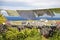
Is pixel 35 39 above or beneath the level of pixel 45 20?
beneath

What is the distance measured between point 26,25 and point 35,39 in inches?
8.7

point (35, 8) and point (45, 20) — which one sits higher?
point (35, 8)

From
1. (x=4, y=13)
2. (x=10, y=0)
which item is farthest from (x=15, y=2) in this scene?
(x=4, y=13)

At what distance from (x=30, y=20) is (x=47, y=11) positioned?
26 cm

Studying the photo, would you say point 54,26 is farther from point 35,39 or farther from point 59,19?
point 35,39

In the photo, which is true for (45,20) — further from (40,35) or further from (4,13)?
(4,13)

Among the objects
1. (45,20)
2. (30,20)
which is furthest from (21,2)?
Answer: (45,20)

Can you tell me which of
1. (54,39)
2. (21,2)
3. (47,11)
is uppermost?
(21,2)

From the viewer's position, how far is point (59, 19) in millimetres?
2088

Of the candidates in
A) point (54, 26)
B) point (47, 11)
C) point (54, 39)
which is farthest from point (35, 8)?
point (54, 39)

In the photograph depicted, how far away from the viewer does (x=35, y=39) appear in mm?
2096

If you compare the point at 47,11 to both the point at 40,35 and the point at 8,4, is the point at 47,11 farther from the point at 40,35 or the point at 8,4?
the point at 8,4

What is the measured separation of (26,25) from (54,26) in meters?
0.37

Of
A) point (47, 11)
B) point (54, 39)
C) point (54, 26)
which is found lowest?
point (54, 39)
